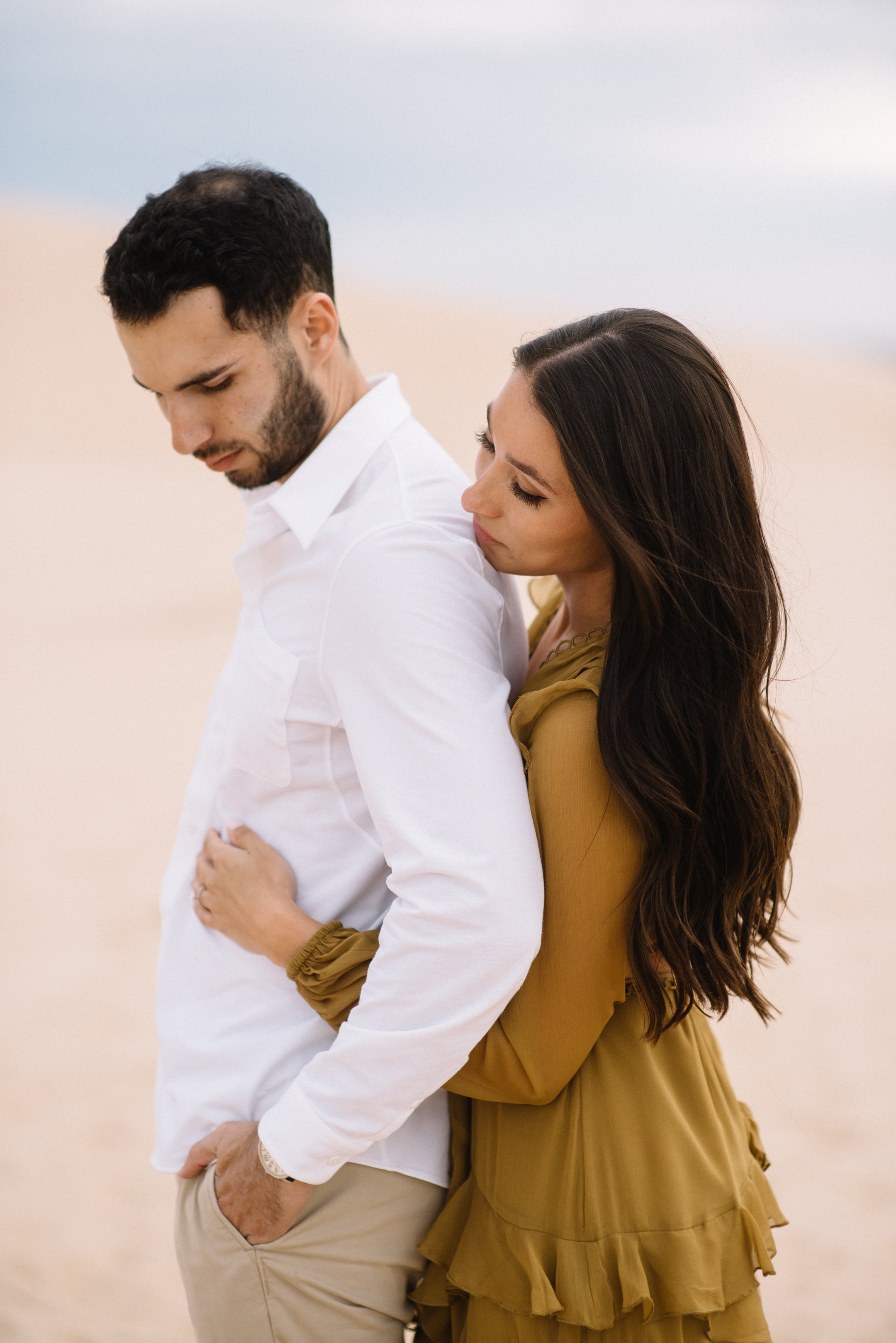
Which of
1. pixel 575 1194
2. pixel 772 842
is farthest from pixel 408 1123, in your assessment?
pixel 772 842

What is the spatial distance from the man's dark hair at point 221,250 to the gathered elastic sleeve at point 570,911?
943 mm

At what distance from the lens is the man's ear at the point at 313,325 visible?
210cm

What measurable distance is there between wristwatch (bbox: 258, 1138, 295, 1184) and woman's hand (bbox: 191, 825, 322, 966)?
11.5 inches

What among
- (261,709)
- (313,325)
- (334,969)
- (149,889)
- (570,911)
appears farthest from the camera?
(149,889)

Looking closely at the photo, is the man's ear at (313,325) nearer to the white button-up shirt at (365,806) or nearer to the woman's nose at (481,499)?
the white button-up shirt at (365,806)

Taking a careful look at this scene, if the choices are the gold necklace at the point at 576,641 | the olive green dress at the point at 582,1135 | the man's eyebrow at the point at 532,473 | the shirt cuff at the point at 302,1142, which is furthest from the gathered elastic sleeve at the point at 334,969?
the man's eyebrow at the point at 532,473

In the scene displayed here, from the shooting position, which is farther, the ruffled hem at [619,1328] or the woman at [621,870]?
the ruffled hem at [619,1328]

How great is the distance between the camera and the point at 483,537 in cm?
187

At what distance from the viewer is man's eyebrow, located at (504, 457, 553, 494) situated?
5.87 feet

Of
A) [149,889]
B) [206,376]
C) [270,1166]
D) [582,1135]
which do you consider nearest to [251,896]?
[270,1166]

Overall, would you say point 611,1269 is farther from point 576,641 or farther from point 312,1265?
point 576,641

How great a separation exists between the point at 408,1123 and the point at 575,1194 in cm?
32

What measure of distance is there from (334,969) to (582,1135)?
0.49 metres

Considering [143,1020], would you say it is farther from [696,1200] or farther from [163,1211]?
[696,1200]
